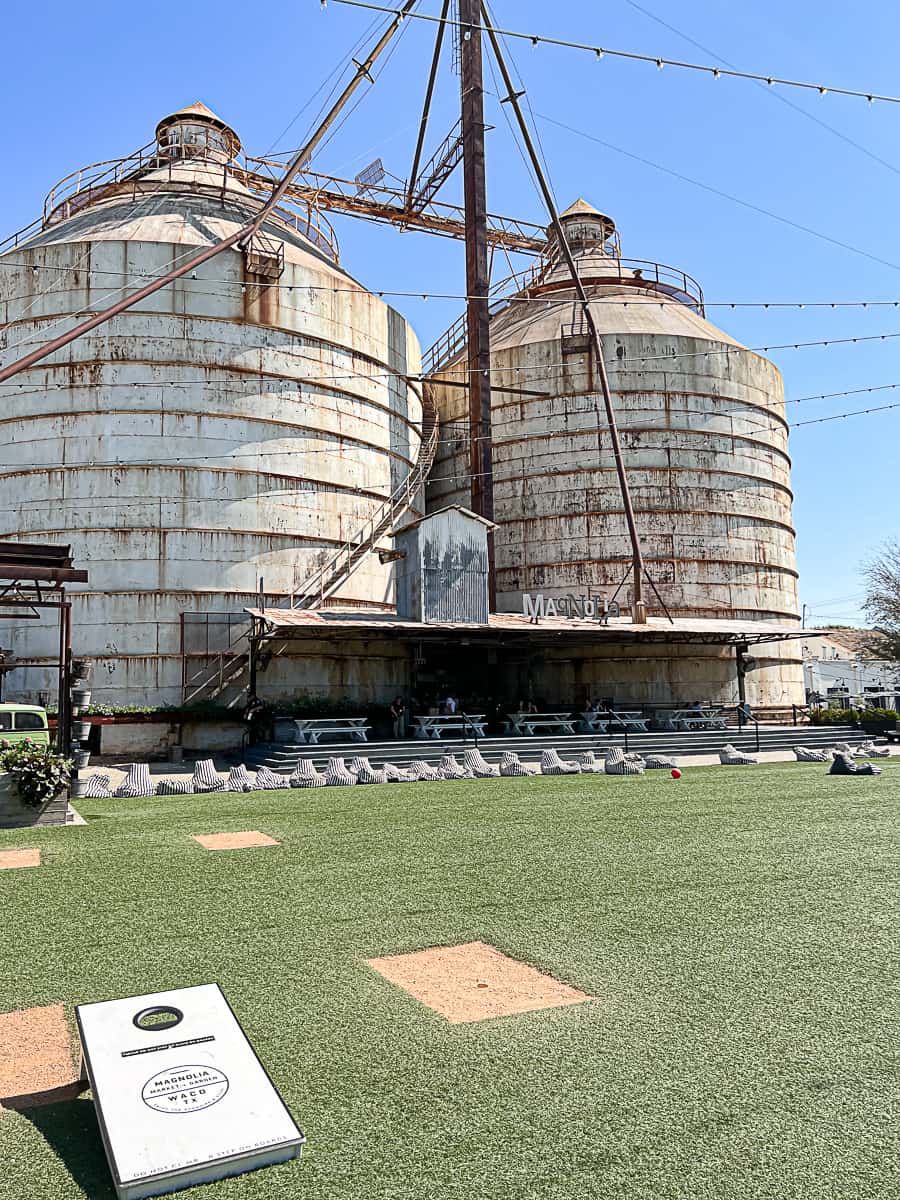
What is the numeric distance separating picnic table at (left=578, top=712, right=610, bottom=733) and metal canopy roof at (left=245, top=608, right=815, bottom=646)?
2.46 metres

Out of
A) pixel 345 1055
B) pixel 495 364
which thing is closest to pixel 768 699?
pixel 495 364

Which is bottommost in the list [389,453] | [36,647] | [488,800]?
[488,800]

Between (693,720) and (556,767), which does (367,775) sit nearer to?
(556,767)

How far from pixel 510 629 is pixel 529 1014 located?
2103 cm

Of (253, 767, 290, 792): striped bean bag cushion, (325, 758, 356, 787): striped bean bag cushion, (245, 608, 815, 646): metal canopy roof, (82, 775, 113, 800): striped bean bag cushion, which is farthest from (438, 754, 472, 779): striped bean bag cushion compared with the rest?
(82, 775, 113, 800): striped bean bag cushion

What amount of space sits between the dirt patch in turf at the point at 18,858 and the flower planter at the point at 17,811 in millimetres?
2105

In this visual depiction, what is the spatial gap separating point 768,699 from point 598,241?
2304cm

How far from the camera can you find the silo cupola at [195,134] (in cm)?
3528

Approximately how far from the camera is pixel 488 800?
15.7 metres

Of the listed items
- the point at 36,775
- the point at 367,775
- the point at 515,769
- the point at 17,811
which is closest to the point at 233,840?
the point at 36,775

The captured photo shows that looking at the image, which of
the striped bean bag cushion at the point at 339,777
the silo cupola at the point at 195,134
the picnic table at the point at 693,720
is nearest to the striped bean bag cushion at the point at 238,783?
the striped bean bag cushion at the point at 339,777

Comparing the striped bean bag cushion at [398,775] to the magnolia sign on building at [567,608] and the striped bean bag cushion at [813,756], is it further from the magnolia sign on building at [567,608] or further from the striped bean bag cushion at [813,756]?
the striped bean bag cushion at [813,756]

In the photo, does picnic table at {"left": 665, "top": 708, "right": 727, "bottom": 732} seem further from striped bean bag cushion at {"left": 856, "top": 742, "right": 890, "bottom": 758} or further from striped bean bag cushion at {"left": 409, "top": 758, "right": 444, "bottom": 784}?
striped bean bag cushion at {"left": 409, "top": 758, "right": 444, "bottom": 784}

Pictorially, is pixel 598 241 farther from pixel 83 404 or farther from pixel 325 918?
pixel 325 918
